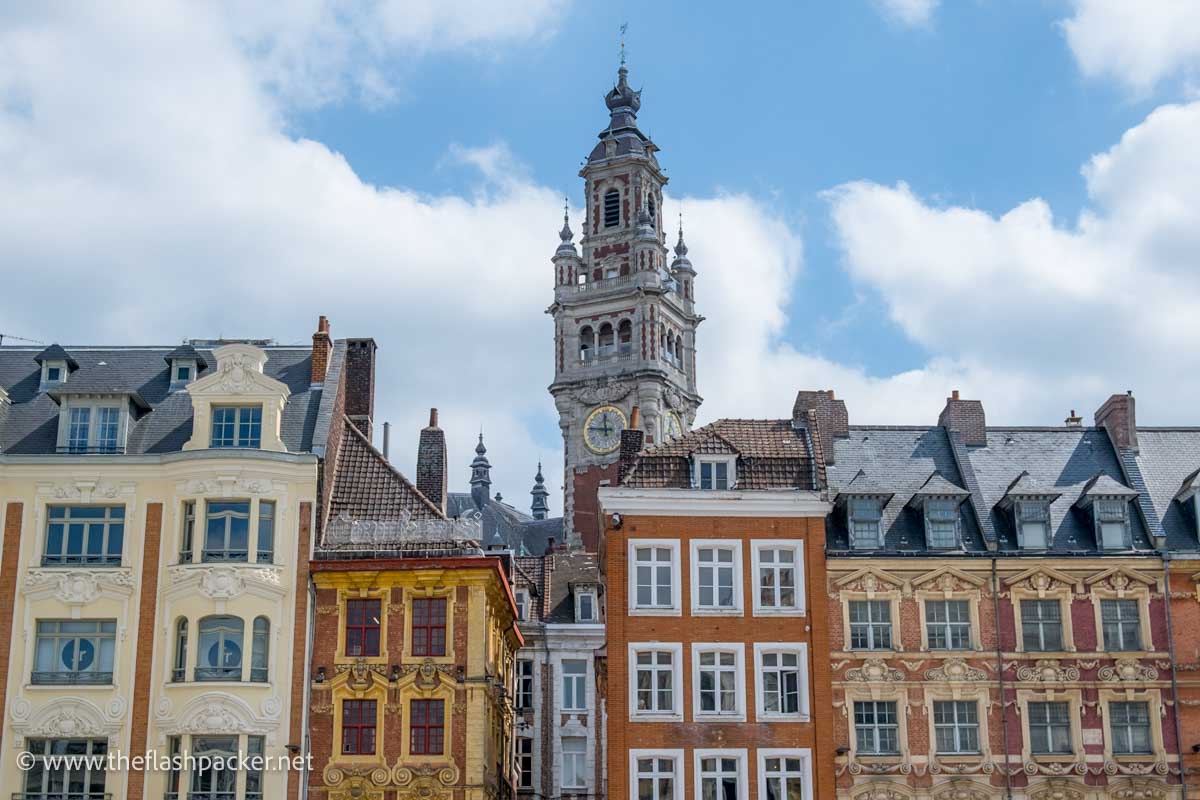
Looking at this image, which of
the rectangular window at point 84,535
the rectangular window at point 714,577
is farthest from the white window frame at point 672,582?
the rectangular window at point 84,535

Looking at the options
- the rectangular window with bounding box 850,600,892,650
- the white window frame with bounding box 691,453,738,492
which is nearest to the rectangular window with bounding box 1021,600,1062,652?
the rectangular window with bounding box 850,600,892,650

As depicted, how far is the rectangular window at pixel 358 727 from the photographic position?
4266 cm

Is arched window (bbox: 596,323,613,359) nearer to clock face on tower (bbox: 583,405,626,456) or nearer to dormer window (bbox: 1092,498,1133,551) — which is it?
clock face on tower (bbox: 583,405,626,456)

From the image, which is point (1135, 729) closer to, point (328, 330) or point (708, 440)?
point (708, 440)

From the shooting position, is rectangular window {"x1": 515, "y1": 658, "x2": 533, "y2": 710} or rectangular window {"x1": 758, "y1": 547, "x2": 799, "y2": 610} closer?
rectangular window {"x1": 758, "y1": 547, "x2": 799, "y2": 610}

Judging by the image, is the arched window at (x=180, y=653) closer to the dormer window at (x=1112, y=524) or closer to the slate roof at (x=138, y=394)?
the slate roof at (x=138, y=394)

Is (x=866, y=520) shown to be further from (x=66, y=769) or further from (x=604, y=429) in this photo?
(x=604, y=429)

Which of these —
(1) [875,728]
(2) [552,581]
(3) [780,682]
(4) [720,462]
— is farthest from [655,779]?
(2) [552,581]

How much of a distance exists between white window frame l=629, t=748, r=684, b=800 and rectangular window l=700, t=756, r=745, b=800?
0.55m

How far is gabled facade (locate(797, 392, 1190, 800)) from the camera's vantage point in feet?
146

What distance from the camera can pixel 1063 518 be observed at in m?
47.9

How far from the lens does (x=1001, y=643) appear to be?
4544 cm

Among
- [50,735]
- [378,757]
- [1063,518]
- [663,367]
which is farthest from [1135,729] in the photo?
[663,367]

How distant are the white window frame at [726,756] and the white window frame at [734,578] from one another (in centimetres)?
363
